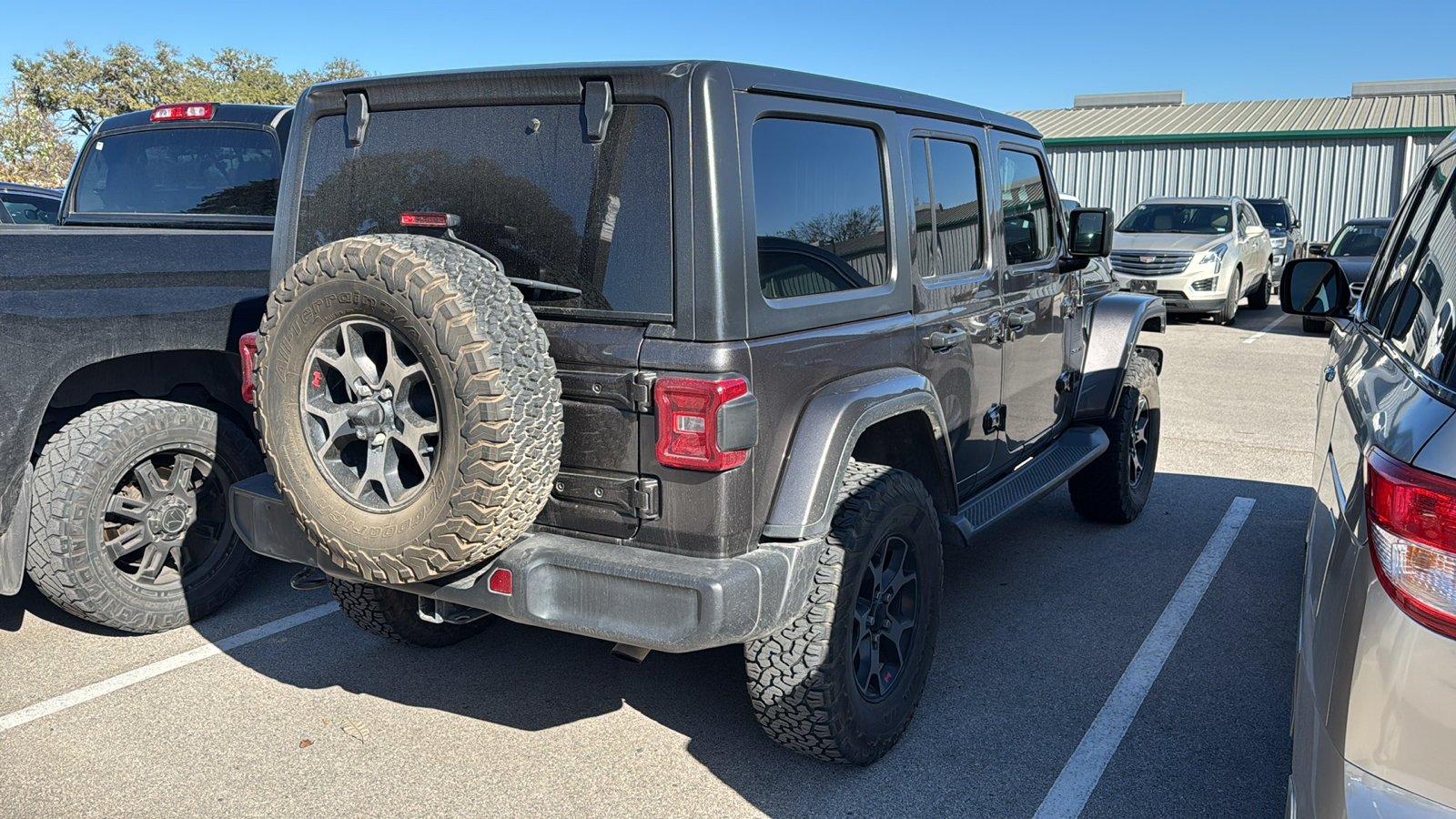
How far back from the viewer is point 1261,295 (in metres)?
17.4

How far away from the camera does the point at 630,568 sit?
9.29 feet

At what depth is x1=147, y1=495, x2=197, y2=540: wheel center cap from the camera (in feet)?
14.4

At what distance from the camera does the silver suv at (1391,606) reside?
1730mm

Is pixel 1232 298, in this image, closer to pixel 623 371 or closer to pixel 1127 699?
pixel 1127 699

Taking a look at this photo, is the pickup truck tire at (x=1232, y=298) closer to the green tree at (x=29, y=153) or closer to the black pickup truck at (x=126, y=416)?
the black pickup truck at (x=126, y=416)

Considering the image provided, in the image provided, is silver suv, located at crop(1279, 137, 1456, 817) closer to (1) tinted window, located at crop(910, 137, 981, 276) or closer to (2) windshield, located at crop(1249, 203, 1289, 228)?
(1) tinted window, located at crop(910, 137, 981, 276)

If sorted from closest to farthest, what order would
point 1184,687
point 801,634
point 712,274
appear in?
1. point 712,274
2. point 801,634
3. point 1184,687

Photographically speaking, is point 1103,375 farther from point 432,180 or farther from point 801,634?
point 432,180

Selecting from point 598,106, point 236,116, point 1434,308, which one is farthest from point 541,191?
point 236,116

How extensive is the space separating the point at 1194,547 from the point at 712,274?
373 cm

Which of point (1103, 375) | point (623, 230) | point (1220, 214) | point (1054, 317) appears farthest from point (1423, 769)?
point (1220, 214)

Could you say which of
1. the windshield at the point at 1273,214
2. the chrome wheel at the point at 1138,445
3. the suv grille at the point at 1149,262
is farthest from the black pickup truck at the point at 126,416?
the windshield at the point at 1273,214

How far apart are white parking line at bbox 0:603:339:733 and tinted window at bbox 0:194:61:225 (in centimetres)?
711

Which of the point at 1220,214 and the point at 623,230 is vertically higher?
the point at 623,230
